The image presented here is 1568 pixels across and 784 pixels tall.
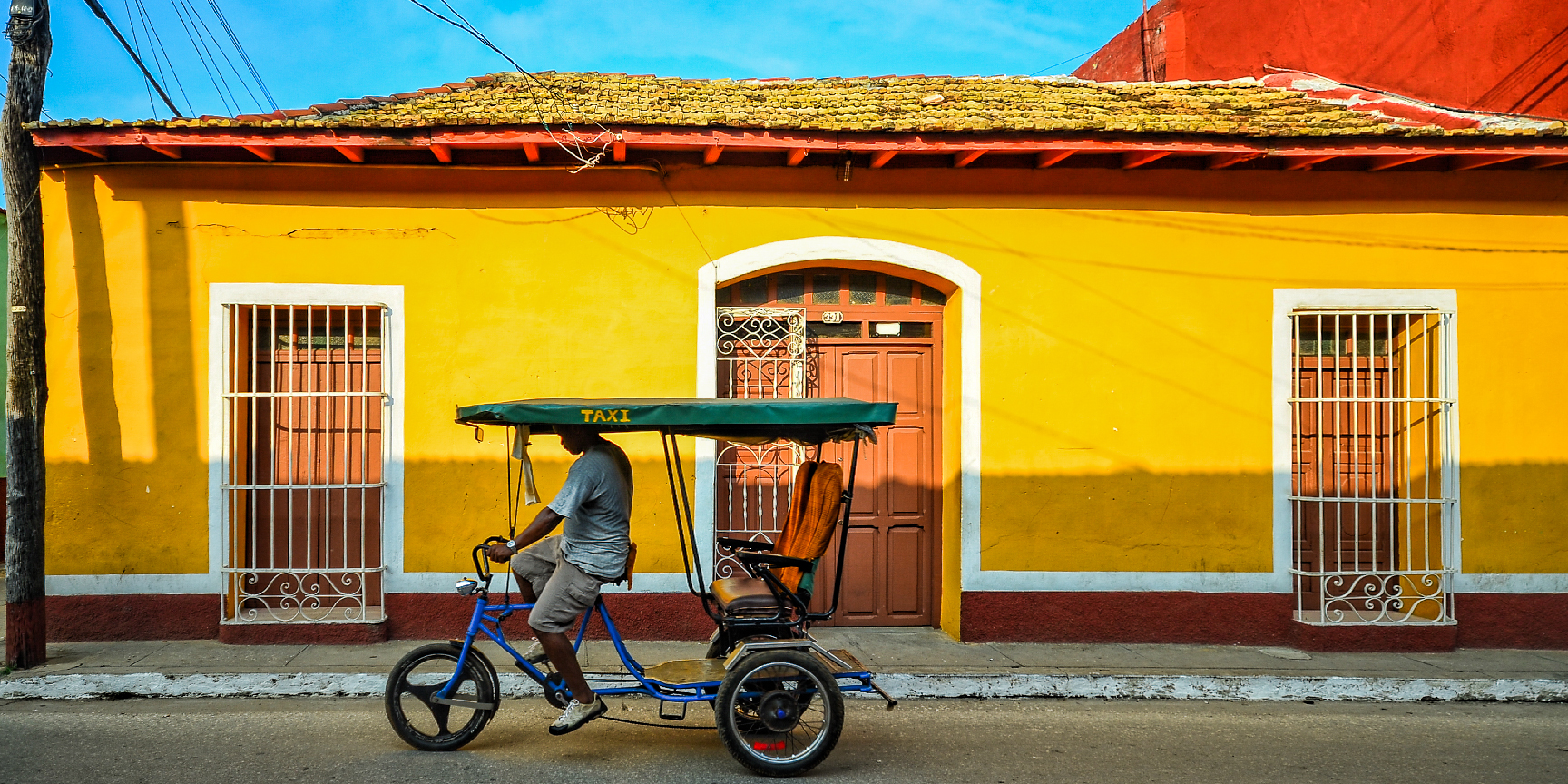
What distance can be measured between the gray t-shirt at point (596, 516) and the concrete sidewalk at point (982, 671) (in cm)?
124

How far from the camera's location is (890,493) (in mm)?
7664

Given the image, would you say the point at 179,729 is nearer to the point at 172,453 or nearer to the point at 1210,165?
the point at 172,453

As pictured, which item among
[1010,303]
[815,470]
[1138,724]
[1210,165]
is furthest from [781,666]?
[1210,165]

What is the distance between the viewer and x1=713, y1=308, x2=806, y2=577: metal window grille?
7.40m

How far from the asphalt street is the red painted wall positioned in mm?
6112

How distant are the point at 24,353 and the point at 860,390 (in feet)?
17.8

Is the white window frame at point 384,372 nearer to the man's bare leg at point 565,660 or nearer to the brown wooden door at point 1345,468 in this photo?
the man's bare leg at point 565,660

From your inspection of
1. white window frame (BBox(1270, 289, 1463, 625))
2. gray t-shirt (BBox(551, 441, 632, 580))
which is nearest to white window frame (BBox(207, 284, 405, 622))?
gray t-shirt (BBox(551, 441, 632, 580))

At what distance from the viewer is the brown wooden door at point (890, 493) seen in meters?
7.60

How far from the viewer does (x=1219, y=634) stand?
23.7 ft

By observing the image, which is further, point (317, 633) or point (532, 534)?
point (317, 633)

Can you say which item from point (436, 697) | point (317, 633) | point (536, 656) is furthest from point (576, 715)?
point (317, 633)

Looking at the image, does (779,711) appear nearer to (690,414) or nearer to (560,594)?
(560,594)

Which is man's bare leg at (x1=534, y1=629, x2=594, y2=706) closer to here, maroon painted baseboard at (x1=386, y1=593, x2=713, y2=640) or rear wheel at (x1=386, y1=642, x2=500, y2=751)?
rear wheel at (x1=386, y1=642, x2=500, y2=751)
